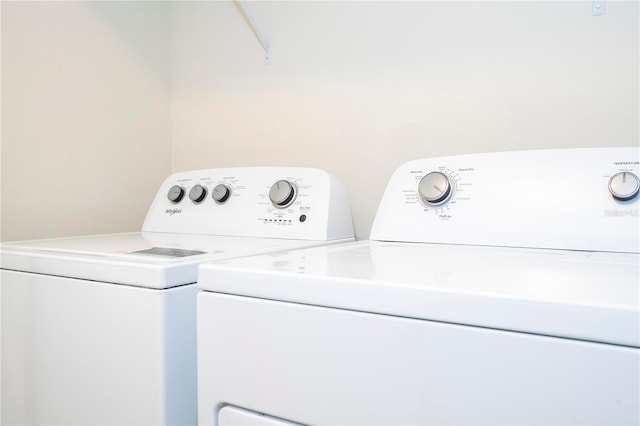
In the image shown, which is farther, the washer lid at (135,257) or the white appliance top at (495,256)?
the washer lid at (135,257)

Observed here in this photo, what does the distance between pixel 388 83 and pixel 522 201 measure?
564 millimetres

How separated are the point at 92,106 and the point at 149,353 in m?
1.01

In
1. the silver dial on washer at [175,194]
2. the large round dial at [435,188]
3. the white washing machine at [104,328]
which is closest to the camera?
the white washing machine at [104,328]

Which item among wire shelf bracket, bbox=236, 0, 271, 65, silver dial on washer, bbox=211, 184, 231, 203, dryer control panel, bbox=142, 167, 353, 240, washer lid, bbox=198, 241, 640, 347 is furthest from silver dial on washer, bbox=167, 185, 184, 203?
washer lid, bbox=198, 241, 640, 347

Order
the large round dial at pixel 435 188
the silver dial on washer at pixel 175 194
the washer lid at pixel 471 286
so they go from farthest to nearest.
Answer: the silver dial on washer at pixel 175 194 → the large round dial at pixel 435 188 → the washer lid at pixel 471 286

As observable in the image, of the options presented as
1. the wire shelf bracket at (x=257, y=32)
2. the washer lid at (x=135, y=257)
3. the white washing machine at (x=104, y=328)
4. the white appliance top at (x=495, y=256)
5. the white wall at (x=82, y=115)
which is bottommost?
the white washing machine at (x=104, y=328)

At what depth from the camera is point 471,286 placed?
0.52 meters

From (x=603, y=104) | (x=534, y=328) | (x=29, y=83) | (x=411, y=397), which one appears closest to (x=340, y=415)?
(x=411, y=397)

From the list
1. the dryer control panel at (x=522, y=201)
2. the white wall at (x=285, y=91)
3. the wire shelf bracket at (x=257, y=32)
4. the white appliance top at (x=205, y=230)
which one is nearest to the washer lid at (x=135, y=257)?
the white appliance top at (x=205, y=230)

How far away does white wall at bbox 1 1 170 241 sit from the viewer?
4.20 ft

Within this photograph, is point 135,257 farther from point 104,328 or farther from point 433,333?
point 433,333

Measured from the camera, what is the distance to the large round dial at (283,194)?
3.93ft

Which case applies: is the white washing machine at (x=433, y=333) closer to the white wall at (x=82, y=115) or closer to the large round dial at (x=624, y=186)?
the large round dial at (x=624, y=186)

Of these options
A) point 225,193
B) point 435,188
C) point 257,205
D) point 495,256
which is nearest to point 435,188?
point 435,188
